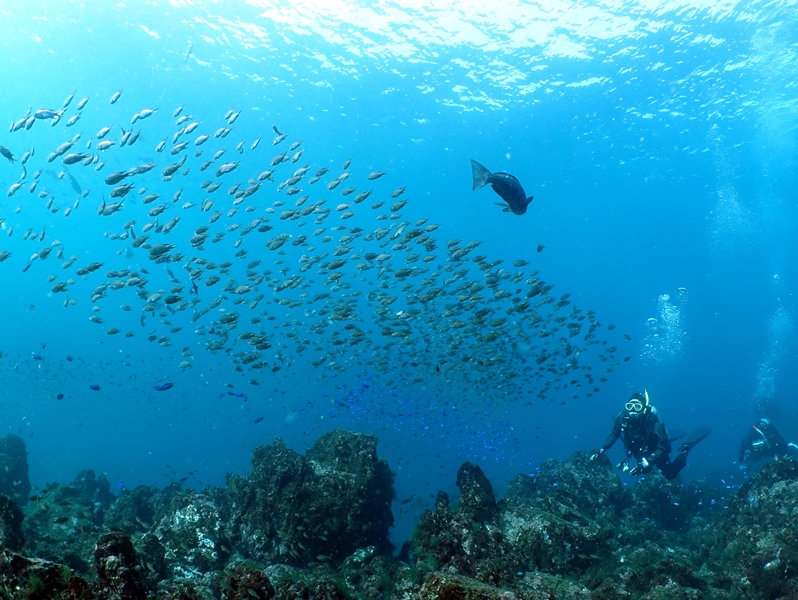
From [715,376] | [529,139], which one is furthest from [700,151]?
[715,376]

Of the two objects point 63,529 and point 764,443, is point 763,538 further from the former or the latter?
point 63,529

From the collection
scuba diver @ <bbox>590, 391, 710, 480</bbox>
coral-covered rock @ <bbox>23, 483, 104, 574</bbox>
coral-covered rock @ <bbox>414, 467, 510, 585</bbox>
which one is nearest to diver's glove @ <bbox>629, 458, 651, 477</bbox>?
scuba diver @ <bbox>590, 391, 710, 480</bbox>

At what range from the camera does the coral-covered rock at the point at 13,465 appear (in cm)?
1778

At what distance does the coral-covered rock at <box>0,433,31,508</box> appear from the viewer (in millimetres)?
17784

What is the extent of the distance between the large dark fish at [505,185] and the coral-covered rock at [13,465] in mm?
20563

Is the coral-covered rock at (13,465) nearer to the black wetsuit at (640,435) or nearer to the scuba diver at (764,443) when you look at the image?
the black wetsuit at (640,435)

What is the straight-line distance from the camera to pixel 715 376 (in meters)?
140

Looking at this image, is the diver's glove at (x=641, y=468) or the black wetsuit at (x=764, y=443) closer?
the diver's glove at (x=641, y=468)

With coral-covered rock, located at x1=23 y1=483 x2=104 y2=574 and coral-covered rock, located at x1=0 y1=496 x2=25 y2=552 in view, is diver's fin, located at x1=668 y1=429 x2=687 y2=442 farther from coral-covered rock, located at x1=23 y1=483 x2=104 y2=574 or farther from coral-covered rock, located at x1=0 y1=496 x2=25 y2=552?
coral-covered rock, located at x1=0 y1=496 x2=25 y2=552

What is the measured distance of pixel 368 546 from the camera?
27.2 ft

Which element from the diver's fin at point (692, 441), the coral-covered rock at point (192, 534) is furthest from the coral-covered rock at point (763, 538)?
the coral-covered rock at point (192, 534)

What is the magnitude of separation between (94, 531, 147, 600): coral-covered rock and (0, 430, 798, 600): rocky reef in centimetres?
1

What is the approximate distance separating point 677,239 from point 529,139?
61.6 metres

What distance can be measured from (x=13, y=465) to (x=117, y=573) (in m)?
22.5
